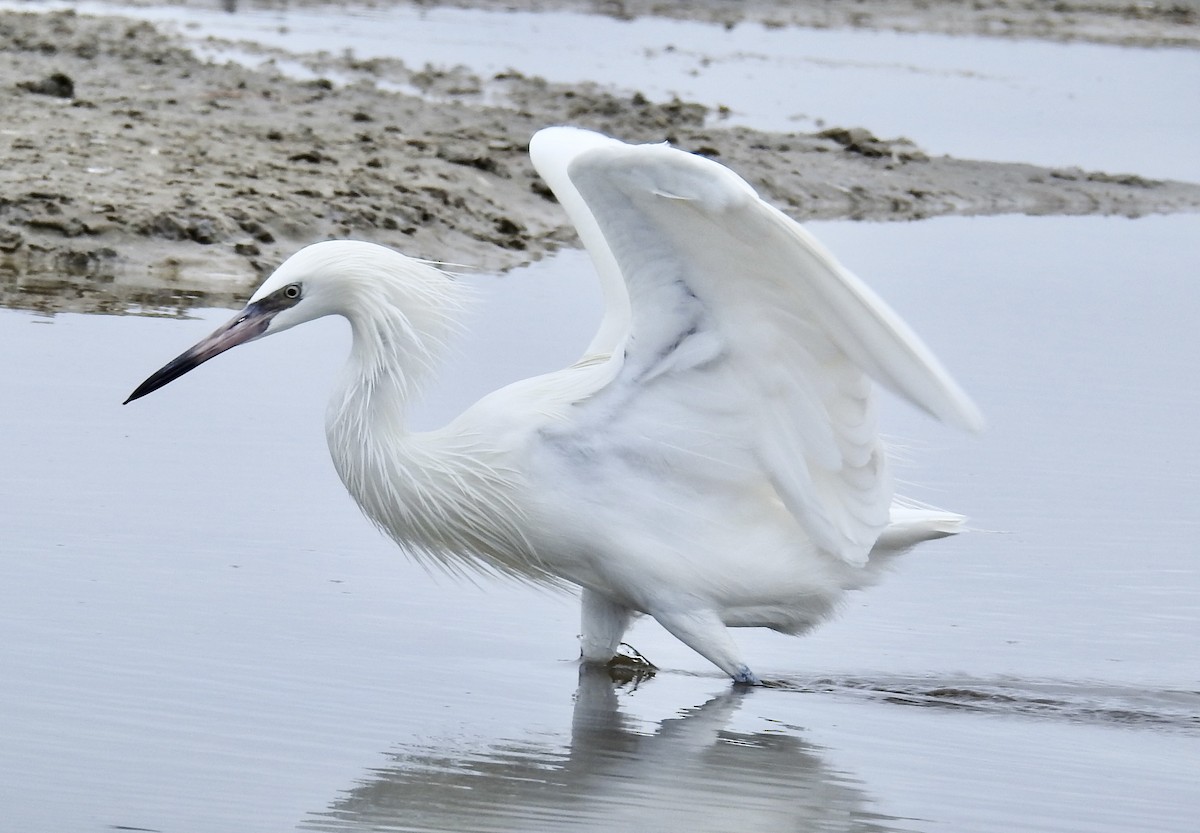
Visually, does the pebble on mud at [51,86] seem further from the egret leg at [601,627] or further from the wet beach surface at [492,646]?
the egret leg at [601,627]

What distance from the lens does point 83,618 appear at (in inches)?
201

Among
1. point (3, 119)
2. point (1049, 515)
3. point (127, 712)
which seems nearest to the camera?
point (127, 712)

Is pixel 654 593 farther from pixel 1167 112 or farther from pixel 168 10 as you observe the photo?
pixel 168 10

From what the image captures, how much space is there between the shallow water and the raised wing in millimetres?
630

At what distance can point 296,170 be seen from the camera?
35.3 ft

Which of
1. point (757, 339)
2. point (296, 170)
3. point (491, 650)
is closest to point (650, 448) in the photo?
point (757, 339)

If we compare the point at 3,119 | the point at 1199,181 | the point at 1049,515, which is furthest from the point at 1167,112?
the point at 1049,515

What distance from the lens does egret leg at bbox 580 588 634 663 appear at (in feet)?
18.1

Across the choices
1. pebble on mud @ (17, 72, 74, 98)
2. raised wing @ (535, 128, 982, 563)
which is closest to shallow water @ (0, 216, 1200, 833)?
raised wing @ (535, 128, 982, 563)

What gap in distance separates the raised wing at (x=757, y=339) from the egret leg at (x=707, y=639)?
1.26ft

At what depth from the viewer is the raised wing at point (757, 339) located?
470cm

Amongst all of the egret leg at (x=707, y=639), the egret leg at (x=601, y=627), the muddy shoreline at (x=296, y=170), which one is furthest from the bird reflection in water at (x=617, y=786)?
the muddy shoreline at (x=296, y=170)

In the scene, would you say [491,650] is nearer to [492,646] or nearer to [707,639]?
[492,646]

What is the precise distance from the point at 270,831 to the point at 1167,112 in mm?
16538
